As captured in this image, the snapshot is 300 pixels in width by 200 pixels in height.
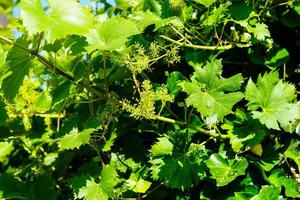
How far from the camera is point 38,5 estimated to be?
142 cm

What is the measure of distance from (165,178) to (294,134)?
512 millimetres

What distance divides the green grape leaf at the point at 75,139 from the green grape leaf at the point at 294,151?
0.72 m

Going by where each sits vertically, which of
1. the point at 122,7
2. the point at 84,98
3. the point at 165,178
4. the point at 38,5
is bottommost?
the point at 165,178

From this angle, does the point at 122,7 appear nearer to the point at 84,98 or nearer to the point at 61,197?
the point at 84,98

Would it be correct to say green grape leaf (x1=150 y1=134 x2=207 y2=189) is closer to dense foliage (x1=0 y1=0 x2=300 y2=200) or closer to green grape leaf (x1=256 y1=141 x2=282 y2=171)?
dense foliage (x1=0 y1=0 x2=300 y2=200)

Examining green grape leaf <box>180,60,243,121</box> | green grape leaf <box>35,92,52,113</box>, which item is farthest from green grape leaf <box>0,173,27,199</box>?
green grape leaf <box>180,60,243,121</box>

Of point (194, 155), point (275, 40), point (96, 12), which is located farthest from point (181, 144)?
point (96, 12)

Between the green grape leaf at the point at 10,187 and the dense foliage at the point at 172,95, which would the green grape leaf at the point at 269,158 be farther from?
the green grape leaf at the point at 10,187

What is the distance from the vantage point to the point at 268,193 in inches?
62.6

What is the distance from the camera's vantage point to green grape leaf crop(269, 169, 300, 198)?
162cm

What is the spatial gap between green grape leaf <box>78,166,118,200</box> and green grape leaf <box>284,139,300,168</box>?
635mm

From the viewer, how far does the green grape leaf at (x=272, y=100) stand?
60.0 inches

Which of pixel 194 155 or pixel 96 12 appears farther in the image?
pixel 96 12

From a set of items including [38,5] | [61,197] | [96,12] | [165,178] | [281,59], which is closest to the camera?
[38,5]
